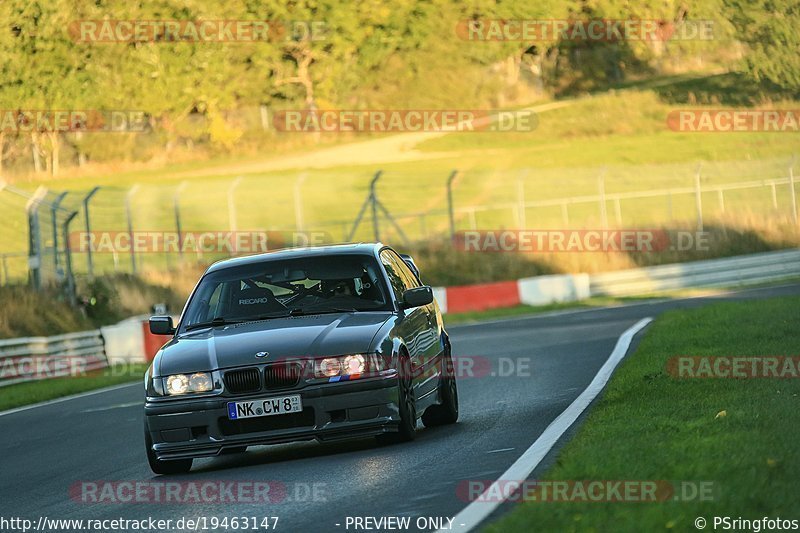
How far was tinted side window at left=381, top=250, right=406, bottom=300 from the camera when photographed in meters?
11.6

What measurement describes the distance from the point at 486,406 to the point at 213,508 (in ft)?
17.4

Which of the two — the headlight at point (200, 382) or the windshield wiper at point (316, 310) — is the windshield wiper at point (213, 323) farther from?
the headlight at point (200, 382)

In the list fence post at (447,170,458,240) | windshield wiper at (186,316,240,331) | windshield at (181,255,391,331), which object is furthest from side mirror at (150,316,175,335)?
fence post at (447,170,458,240)

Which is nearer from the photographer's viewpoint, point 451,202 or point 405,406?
point 405,406

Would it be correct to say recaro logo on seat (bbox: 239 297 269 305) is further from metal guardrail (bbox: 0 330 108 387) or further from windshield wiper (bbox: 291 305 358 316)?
metal guardrail (bbox: 0 330 108 387)

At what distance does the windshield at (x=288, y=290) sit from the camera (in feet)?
36.6

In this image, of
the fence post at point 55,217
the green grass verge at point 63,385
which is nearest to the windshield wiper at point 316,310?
the green grass verge at point 63,385

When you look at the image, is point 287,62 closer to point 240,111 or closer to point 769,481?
point 240,111

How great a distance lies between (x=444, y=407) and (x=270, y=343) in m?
2.31

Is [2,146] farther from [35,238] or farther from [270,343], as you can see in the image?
[270,343]

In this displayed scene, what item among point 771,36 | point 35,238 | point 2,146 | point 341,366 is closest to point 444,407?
point 341,366

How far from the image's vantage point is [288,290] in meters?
11.4

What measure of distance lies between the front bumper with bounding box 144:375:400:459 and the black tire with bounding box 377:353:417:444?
0.15 metres

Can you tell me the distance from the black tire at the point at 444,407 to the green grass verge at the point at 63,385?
930 cm
